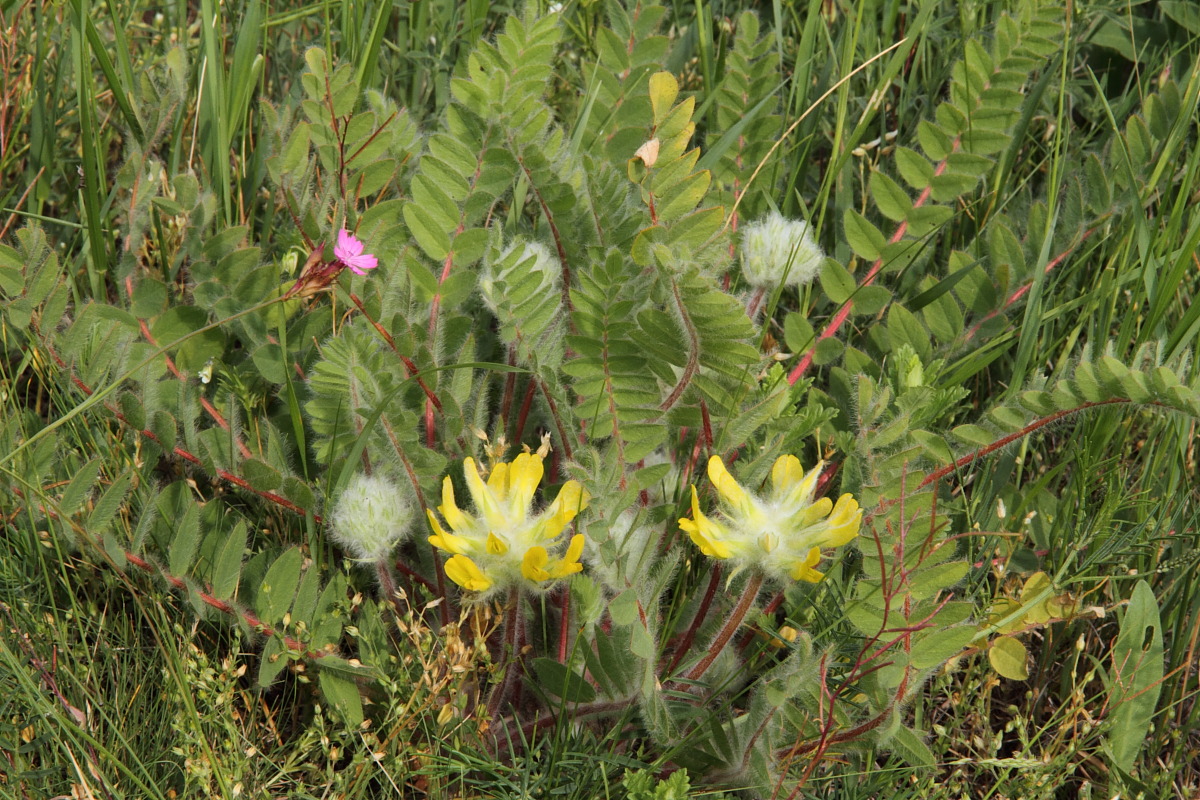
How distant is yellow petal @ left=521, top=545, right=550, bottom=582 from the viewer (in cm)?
156

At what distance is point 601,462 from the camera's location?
175cm

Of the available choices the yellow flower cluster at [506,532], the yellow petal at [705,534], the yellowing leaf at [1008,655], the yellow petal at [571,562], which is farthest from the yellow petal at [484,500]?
the yellowing leaf at [1008,655]

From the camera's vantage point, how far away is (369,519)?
5.70ft

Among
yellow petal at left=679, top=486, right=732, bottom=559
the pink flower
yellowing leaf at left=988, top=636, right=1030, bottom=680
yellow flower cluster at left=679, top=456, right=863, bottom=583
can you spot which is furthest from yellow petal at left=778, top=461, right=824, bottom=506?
the pink flower

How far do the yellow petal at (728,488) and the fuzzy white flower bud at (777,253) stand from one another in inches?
16.4

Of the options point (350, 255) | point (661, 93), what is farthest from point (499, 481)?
point (661, 93)

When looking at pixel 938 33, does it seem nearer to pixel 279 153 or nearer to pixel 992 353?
pixel 992 353

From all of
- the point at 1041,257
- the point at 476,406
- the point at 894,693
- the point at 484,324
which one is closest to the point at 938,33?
the point at 1041,257

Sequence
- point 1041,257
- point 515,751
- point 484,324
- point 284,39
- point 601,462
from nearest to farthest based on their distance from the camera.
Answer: point 601,462, point 515,751, point 1041,257, point 484,324, point 284,39

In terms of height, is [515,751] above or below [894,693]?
below

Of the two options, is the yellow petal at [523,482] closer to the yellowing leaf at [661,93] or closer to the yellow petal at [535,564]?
the yellow petal at [535,564]

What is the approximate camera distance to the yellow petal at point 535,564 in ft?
5.11

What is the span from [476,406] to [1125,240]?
4.45 ft

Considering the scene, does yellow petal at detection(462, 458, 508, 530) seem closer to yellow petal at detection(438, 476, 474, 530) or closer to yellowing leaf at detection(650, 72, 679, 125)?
yellow petal at detection(438, 476, 474, 530)
